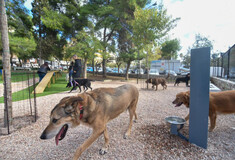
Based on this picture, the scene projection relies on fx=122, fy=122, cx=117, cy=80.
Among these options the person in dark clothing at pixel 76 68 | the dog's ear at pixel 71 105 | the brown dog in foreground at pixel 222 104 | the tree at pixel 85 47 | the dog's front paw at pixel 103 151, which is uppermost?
the tree at pixel 85 47

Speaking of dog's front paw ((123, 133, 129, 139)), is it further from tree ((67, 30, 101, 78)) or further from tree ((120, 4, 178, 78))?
tree ((67, 30, 101, 78))

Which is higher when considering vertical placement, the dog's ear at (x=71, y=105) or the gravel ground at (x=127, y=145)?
the dog's ear at (x=71, y=105)

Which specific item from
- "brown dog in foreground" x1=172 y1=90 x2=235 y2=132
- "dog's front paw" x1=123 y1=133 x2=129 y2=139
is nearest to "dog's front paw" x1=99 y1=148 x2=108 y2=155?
"dog's front paw" x1=123 y1=133 x2=129 y2=139

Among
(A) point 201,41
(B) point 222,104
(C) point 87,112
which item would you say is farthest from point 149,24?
(A) point 201,41

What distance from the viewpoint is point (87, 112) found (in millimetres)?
2137

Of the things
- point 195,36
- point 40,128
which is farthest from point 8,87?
point 195,36

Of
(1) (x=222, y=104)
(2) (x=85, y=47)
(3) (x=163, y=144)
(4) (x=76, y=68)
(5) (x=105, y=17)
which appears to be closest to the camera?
(3) (x=163, y=144)

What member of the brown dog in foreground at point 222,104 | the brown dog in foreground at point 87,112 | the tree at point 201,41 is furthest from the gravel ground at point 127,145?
the tree at point 201,41

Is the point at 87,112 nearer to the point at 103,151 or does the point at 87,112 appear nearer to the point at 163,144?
the point at 103,151

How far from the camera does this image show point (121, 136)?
3.18 metres

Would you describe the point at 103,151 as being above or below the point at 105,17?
below

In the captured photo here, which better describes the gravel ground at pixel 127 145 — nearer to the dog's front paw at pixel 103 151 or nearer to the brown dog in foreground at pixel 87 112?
the dog's front paw at pixel 103 151

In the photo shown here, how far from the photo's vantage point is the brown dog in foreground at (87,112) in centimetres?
192

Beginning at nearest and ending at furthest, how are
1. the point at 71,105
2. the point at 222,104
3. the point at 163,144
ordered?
the point at 71,105
the point at 163,144
the point at 222,104
